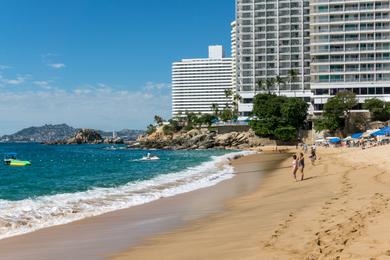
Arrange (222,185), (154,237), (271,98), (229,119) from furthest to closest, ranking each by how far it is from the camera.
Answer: (229,119) → (271,98) → (222,185) → (154,237)

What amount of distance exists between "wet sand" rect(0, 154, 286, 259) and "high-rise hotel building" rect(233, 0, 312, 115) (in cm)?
13084

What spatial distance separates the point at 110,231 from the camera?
623 inches

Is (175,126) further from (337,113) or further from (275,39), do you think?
(337,113)

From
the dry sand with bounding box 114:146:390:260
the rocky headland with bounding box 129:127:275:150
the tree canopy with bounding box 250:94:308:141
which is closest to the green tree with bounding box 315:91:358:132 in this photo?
the tree canopy with bounding box 250:94:308:141

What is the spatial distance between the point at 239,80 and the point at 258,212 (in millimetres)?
140325

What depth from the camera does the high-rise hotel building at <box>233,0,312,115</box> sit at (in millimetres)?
152500

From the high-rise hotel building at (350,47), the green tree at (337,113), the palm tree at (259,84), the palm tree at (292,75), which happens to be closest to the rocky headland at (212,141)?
the green tree at (337,113)

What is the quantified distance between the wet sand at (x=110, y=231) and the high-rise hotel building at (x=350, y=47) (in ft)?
344

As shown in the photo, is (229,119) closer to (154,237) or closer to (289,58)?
(289,58)

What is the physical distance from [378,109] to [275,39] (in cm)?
5594

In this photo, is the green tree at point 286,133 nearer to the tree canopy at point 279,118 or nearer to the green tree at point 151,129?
the tree canopy at point 279,118

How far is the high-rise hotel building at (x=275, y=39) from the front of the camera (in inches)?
6004

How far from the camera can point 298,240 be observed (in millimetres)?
11617

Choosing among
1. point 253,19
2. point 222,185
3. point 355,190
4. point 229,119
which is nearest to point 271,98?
point 229,119
